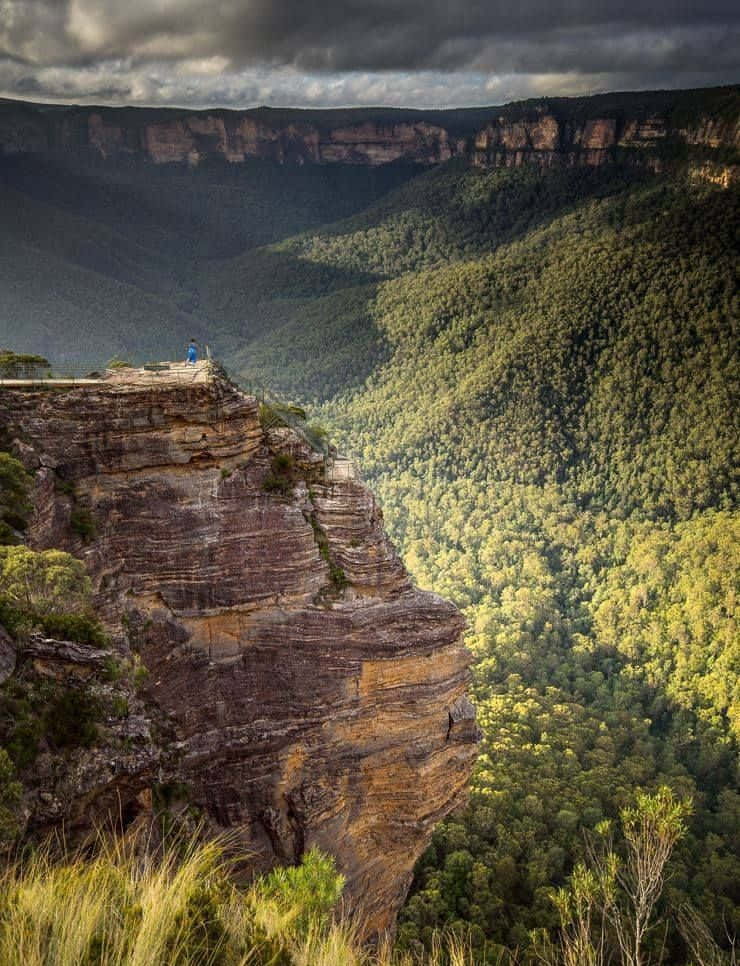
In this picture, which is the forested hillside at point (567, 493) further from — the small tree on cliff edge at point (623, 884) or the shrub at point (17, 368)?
the shrub at point (17, 368)

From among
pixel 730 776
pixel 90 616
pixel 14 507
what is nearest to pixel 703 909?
pixel 730 776

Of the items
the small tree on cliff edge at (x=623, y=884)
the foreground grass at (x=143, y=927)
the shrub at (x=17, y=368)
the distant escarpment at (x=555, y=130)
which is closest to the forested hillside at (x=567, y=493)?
the small tree on cliff edge at (x=623, y=884)

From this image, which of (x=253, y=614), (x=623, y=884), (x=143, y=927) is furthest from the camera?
(x=623, y=884)

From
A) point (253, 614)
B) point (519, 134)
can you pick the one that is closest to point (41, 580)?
point (253, 614)

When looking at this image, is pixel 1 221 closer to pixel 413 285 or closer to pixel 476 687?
pixel 413 285

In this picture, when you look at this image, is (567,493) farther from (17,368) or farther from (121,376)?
(17,368)
